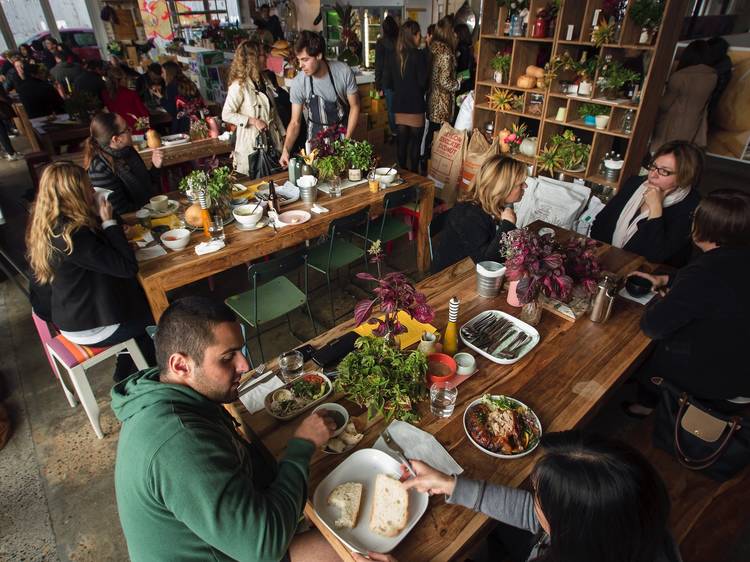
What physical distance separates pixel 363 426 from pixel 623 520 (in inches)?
35.5

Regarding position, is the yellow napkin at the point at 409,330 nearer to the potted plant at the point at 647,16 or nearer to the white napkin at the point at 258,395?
the white napkin at the point at 258,395

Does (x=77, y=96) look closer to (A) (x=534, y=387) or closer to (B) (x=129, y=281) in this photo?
(B) (x=129, y=281)

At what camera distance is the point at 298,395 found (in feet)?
5.82

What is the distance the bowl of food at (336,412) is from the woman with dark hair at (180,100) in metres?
4.79

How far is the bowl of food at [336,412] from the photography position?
165cm

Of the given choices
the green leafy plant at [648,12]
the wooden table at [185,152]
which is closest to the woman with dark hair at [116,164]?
the wooden table at [185,152]

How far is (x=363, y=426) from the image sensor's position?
5.48 feet

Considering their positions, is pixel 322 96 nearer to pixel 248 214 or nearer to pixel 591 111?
pixel 248 214

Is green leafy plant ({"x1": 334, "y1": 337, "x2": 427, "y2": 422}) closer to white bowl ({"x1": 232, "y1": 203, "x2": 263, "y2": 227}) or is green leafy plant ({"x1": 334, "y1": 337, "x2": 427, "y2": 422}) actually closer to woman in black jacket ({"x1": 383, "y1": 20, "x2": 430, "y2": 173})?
white bowl ({"x1": 232, "y1": 203, "x2": 263, "y2": 227})

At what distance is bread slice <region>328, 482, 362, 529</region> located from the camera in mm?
1387

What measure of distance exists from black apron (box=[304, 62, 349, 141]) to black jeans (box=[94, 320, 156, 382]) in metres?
2.71

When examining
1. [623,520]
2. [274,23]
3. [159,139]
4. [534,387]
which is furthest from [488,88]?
[274,23]

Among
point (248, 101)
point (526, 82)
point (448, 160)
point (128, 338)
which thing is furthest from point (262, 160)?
point (526, 82)

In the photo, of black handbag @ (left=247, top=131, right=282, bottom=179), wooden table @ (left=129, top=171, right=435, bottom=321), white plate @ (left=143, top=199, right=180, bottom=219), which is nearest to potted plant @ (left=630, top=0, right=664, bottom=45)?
wooden table @ (left=129, top=171, right=435, bottom=321)
